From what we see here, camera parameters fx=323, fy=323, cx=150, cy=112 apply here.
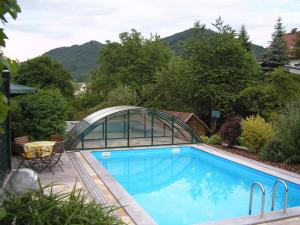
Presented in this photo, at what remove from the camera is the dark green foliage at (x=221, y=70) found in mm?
17562

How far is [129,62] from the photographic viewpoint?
3297cm

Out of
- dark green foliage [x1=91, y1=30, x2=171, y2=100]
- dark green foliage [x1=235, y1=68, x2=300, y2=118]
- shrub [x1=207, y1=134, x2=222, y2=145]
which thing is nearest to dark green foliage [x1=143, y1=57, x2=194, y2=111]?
dark green foliage [x1=235, y1=68, x2=300, y2=118]

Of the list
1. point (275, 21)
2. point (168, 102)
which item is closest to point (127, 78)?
point (168, 102)

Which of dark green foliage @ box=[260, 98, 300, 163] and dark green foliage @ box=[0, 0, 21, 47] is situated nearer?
dark green foliage @ box=[0, 0, 21, 47]

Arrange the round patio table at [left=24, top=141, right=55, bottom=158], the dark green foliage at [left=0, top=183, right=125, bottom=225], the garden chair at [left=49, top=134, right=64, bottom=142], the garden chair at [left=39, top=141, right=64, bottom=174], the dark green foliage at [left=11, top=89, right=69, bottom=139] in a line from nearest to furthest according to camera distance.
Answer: the dark green foliage at [left=0, top=183, right=125, bottom=225], the round patio table at [left=24, top=141, right=55, bottom=158], the garden chair at [left=39, top=141, right=64, bottom=174], the dark green foliage at [left=11, top=89, right=69, bottom=139], the garden chair at [left=49, top=134, right=64, bottom=142]

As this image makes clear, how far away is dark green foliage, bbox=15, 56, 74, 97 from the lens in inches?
1018

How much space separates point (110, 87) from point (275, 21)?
1735cm

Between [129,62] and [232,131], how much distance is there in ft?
69.5

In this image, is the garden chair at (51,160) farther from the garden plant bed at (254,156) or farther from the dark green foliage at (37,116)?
the garden plant bed at (254,156)

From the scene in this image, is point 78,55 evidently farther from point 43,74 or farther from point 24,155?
point 24,155

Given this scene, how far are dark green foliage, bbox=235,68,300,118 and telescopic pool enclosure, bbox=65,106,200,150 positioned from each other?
124 inches

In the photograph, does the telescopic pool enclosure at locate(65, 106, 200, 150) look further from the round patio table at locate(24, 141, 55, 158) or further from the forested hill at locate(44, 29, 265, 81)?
the forested hill at locate(44, 29, 265, 81)

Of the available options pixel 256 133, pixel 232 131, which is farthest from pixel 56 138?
pixel 256 133

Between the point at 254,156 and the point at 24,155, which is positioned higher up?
the point at 24,155
